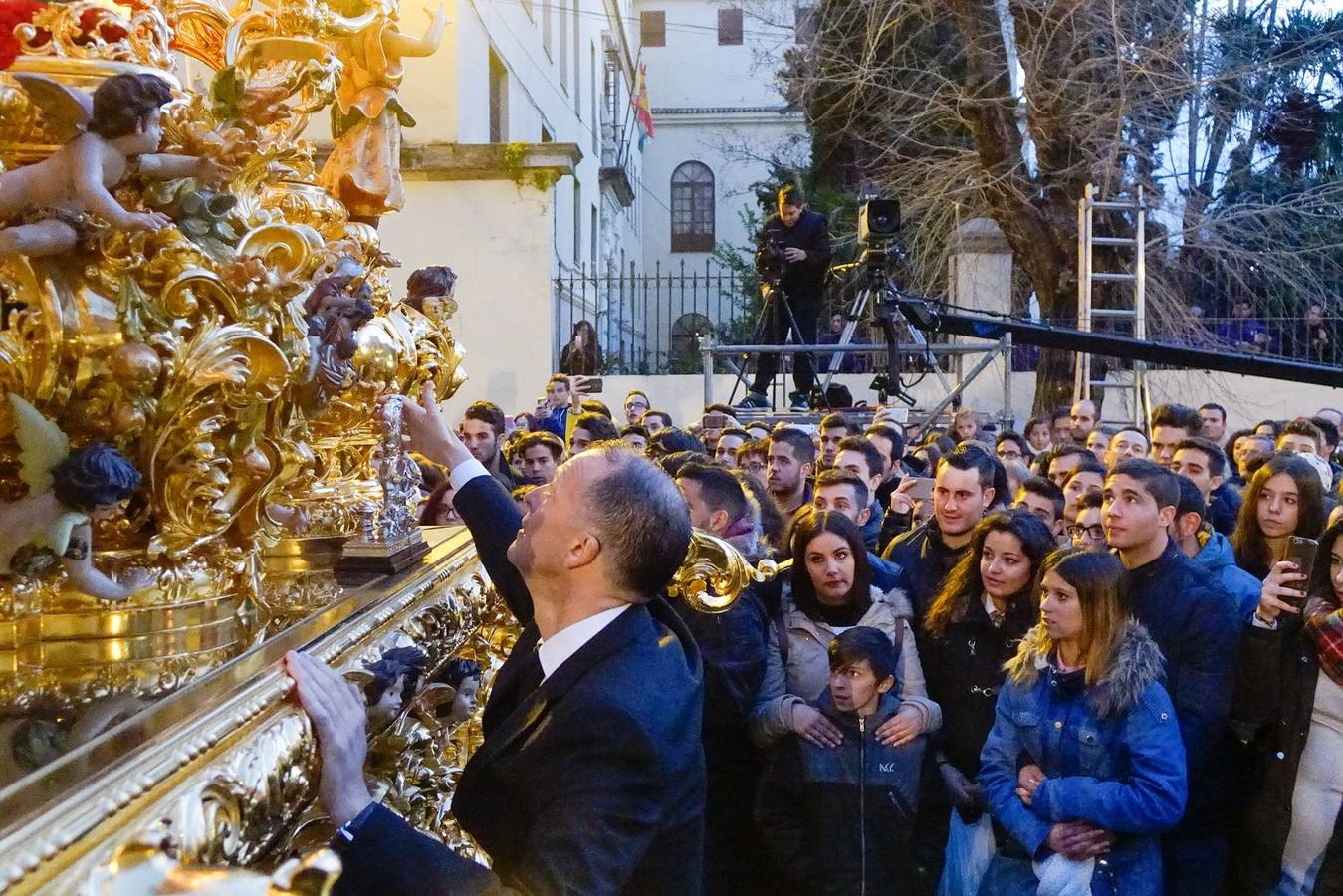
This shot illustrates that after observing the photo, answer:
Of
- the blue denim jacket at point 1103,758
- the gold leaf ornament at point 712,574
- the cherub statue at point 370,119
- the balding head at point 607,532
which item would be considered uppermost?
the cherub statue at point 370,119

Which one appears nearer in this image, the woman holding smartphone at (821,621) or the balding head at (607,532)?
the balding head at (607,532)

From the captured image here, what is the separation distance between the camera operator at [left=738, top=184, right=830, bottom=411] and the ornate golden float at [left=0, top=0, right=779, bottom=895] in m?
6.27

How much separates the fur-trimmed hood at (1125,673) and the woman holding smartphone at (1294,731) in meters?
0.25

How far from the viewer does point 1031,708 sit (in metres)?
2.35

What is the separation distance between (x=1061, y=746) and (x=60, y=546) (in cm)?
180

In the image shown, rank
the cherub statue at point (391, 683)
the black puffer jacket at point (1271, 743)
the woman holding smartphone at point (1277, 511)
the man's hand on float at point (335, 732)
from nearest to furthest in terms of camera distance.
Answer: the man's hand on float at point (335, 732) → the cherub statue at point (391, 683) → the black puffer jacket at point (1271, 743) → the woman holding smartphone at point (1277, 511)

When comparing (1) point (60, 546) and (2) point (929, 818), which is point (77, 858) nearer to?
(1) point (60, 546)

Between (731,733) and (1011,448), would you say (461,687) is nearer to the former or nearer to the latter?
(731,733)

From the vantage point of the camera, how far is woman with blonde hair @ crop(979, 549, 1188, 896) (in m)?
2.21

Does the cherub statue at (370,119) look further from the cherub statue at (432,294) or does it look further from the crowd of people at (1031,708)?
the crowd of people at (1031,708)

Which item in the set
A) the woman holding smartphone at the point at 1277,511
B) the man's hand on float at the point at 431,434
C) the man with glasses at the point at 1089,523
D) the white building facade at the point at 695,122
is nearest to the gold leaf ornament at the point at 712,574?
the man's hand on float at the point at 431,434

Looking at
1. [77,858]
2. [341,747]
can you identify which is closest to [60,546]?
[341,747]

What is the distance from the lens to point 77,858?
75 cm

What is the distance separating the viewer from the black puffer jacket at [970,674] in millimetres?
2633
